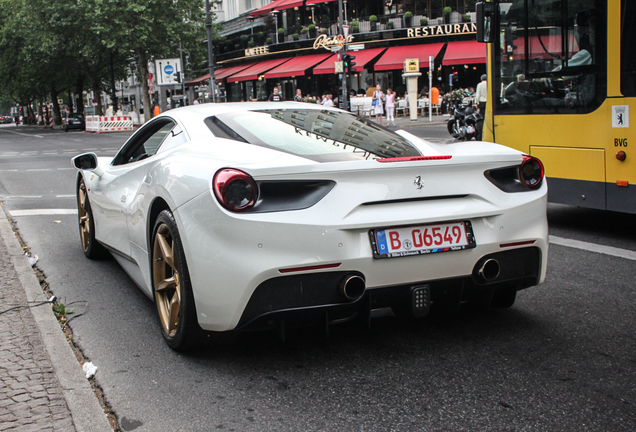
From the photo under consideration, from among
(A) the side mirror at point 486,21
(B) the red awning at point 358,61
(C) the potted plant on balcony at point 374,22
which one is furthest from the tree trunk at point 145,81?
(A) the side mirror at point 486,21

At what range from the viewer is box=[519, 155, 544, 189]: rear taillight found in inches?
140

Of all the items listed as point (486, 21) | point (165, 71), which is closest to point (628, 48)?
point (486, 21)

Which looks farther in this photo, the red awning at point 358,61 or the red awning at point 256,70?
the red awning at point 256,70

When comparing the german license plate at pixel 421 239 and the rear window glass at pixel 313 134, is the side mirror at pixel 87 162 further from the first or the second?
the german license plate at pixel 421 239

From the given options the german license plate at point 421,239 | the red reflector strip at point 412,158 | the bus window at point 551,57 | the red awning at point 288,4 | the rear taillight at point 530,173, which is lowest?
the german license plate at point 421,239

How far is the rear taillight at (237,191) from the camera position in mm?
3039

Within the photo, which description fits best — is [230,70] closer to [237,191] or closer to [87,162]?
[87,162]

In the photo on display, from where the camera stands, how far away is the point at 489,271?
3352mm

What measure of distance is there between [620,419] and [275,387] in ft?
4.76

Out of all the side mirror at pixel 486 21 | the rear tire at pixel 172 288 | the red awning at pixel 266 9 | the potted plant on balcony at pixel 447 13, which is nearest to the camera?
the rear tire at pixel 172 288

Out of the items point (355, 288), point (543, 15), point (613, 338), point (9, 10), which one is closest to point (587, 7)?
point (543, 15)

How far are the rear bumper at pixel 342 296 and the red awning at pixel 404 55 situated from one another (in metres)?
36.4

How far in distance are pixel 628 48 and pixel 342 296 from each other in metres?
4.33

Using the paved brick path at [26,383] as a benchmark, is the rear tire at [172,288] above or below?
above
